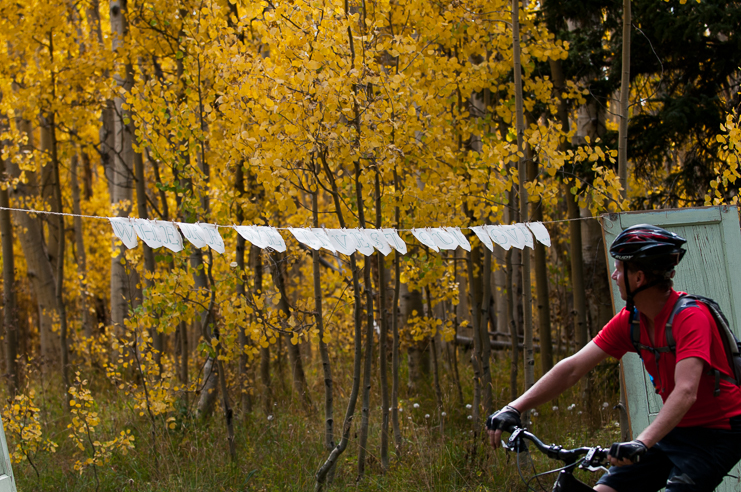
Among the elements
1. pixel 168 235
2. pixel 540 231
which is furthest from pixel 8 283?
pixel 540 231

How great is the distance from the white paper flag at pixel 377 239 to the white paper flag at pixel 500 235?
Result: 0.78 m

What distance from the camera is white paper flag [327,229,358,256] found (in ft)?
13.0

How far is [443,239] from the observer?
4.46 metres

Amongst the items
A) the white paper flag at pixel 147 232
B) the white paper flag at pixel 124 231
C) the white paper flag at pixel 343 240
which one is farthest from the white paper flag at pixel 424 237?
the white paper flag at pixel 124 231

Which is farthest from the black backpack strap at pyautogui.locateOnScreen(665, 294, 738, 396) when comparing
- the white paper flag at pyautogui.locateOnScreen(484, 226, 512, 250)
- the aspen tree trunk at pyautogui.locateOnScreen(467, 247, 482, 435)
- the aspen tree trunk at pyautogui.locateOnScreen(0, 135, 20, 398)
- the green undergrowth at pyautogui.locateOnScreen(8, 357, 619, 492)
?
the aspen tree trunk at pyautogui.locateOnScreen(0, 135, 20, 398)

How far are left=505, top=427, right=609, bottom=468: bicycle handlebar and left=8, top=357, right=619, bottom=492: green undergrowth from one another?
251 centimetres

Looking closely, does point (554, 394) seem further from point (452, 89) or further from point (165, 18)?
point (165, 18)

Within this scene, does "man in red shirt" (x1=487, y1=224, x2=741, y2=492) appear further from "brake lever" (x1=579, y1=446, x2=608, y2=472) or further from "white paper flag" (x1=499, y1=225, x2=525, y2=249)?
"white paper flag" (x1=499, y1=225, x2=525, y2=249)

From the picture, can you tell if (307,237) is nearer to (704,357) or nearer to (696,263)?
(704,357)

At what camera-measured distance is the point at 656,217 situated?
4285 millimetres

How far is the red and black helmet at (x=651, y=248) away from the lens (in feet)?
7.83

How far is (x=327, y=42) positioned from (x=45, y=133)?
8231mm

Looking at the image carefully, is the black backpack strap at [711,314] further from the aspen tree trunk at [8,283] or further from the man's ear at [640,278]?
the aspen tree trunk at [8,283]

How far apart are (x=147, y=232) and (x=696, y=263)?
11.9ft
